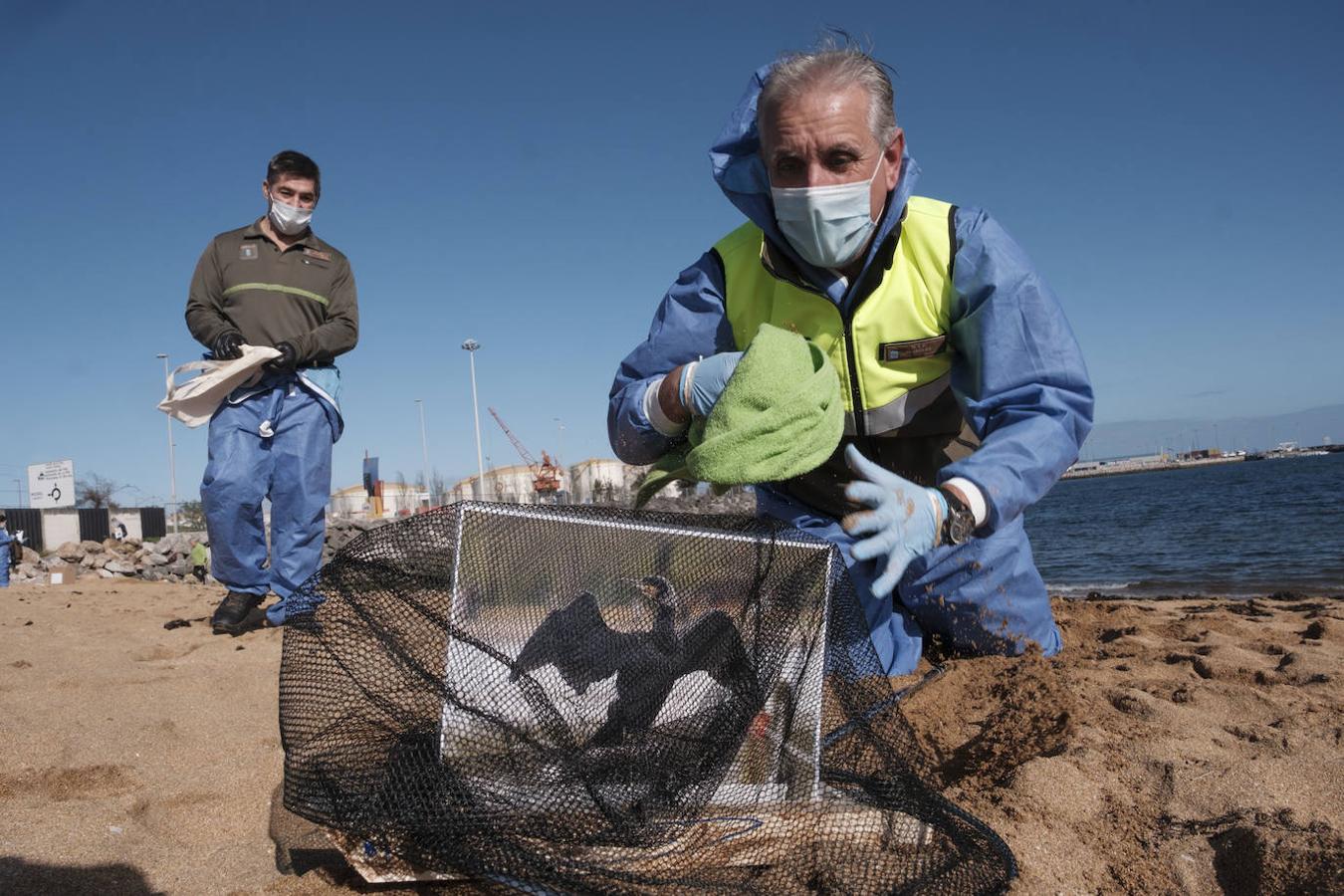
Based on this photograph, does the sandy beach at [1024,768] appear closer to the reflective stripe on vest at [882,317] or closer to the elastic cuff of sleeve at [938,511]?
the elastic cuff of sleeve at [938,511]

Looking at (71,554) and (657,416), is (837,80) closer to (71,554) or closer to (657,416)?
(657,416)

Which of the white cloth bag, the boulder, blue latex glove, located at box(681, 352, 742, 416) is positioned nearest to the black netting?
blue latex glove, located at box(681, 352, 742, 416)

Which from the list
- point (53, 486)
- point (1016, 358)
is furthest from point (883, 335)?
point (53, 486)

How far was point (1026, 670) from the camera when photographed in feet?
8.84

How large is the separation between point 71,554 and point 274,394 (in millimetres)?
12920

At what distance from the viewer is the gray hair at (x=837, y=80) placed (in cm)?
241

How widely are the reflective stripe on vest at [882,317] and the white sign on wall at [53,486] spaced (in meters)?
31.8

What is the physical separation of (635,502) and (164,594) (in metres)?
6.50

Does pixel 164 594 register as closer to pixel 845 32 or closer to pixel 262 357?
pixel 262 357

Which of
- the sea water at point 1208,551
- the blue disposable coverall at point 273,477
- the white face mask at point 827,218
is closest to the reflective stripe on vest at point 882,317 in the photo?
the white face mask at point 827,218

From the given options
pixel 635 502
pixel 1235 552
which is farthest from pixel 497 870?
pixel 1235 552

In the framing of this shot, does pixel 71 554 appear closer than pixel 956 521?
No

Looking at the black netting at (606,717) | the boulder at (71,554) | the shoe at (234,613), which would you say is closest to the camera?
the black netting at (606,717)

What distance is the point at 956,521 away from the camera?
199 centimetres
